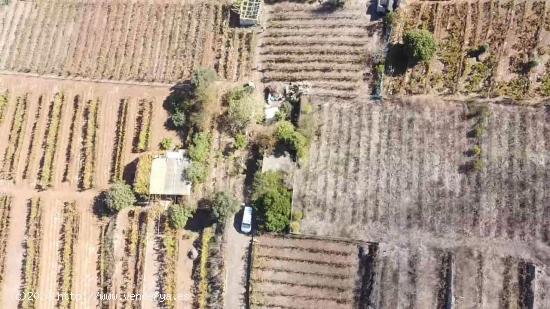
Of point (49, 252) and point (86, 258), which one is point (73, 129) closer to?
point (49, 252)

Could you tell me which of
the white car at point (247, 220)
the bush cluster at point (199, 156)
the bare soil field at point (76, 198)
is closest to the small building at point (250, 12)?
the bare soil field at point (76, 198)

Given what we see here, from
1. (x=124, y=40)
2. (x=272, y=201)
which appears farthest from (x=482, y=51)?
(x=124, y=40)

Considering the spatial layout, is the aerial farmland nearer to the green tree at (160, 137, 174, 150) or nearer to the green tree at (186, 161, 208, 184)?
the green tree at (186, 161, 208, 184)

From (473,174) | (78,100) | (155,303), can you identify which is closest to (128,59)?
(78,100)

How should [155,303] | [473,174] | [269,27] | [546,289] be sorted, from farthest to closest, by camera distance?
[269,27] < [155,303] < [473,174] < [546,289]

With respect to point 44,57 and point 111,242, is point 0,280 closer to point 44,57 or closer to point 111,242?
point 111,242

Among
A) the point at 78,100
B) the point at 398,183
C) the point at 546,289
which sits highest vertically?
the point at 78,100

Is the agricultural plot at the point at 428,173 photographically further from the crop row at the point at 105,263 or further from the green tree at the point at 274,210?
the crop row at the point at 105,263
